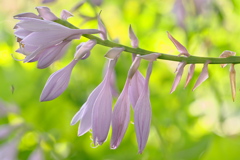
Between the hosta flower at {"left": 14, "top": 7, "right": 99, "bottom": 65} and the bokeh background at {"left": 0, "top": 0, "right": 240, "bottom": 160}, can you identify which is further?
the bokeh background at {"left": 0, "top": 0, "right": 240, "bottom": 160}

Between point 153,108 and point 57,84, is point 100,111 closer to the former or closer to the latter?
point 57,84

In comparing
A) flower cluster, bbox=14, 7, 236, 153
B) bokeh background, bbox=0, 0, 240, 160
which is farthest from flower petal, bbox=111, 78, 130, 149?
bokeh background, bbox=0, 0, 240, 160

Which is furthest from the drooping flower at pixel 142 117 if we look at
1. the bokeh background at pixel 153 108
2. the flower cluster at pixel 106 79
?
the bokeh background at pixel 153 108

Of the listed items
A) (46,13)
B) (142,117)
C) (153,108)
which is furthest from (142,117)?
(153,108)

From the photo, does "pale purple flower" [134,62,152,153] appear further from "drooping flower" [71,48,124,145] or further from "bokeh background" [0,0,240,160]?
"bokeh background" [0,0,240,160]

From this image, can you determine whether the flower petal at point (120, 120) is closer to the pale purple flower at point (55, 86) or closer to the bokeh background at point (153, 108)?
the pale purple flower at point (55, 86)

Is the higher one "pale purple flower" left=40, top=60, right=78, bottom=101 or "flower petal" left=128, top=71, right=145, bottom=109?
"pale purple flower" left=40, top=60, right=78, bottom=101

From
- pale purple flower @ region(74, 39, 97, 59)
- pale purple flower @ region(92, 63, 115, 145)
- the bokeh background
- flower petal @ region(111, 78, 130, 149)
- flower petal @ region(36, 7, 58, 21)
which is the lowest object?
the bokeh background
